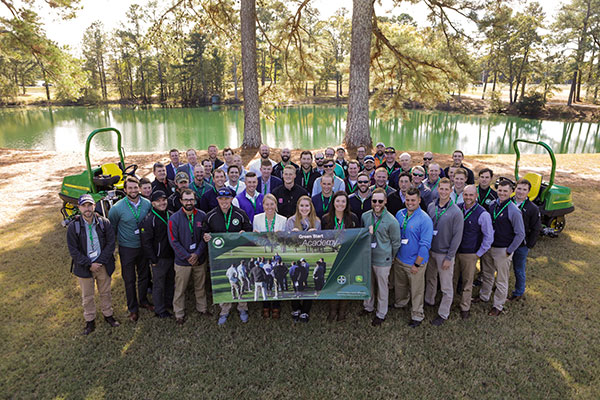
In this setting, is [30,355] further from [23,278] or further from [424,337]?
[424,337]

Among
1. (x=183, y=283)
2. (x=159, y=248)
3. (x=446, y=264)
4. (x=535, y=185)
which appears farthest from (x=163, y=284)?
(x=535, y=185)

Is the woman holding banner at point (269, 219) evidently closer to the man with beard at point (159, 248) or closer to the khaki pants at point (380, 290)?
the man with beard at point (159, 248)

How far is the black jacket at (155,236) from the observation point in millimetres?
4750

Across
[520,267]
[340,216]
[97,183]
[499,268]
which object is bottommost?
[520,267]

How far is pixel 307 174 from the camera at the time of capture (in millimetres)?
6855

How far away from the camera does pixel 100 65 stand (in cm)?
5822

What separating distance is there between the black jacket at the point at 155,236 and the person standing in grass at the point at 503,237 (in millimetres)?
4450

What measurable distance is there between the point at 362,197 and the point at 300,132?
26.4 meters

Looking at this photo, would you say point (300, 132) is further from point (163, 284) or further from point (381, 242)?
point (381, 242)

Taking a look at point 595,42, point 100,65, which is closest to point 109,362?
point 595,42

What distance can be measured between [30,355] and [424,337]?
16.1 feet

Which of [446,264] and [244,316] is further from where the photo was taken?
[244,316]

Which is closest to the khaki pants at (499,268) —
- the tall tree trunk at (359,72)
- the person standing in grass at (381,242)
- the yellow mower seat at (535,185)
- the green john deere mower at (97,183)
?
the person standing in grass at (381,242)

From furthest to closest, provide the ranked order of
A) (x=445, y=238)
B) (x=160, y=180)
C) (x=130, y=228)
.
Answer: (x=160, y=180) < (x=130, y=228) < (x=445, y=238)
